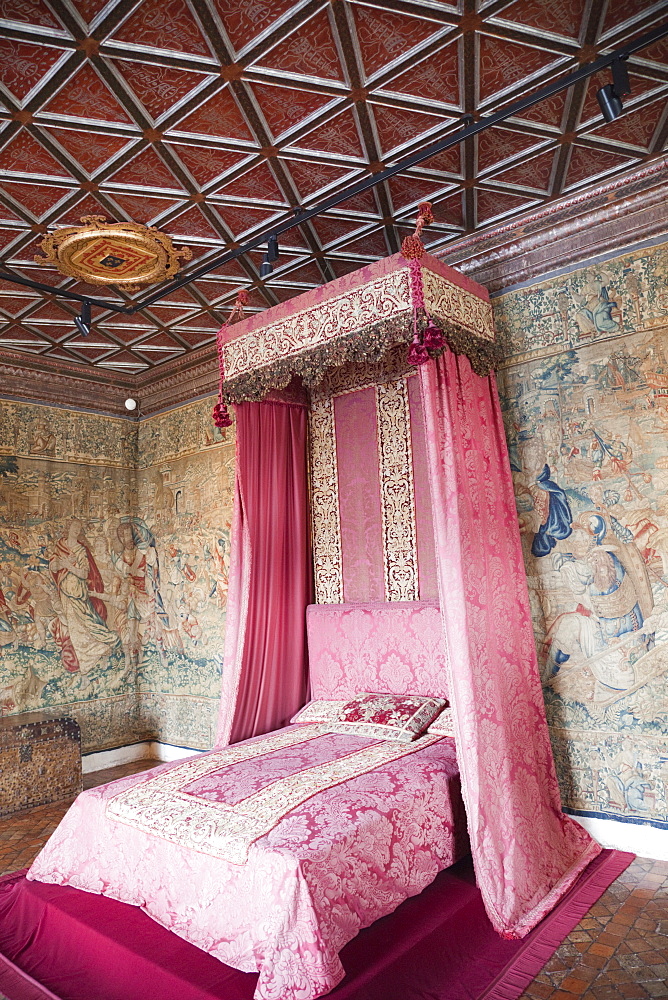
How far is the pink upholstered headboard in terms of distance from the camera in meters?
5.21

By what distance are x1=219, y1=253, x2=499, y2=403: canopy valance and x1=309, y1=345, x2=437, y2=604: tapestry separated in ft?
3.56

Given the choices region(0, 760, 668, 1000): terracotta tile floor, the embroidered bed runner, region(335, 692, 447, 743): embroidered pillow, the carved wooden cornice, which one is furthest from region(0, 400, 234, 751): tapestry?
region(0, 760, 668, 1000): terracotta tile floor

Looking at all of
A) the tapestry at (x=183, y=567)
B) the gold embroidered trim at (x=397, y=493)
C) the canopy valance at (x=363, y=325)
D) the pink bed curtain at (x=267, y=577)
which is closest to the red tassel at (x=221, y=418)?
the canopy valance at (x=363, y=325)

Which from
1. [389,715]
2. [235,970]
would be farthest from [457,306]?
[235,970]

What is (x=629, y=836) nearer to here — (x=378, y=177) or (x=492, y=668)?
(x=492, y=668)

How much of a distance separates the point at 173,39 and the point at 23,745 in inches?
231

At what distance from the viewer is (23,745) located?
20.6ft

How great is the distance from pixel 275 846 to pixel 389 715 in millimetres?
1823

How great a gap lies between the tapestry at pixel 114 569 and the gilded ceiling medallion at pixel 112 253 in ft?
7.40

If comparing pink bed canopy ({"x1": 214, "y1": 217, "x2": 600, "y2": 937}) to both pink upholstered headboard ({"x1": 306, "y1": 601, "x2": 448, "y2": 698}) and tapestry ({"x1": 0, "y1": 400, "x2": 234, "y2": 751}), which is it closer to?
pink upholstered headboard ({"x1": 306, "y1": 601, "x2": 448, "y2": 698})

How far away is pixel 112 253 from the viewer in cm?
521

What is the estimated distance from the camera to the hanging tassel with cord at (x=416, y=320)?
4070 mm

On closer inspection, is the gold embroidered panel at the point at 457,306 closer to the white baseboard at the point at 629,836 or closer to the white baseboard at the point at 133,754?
the white baseboard at the point at 629,836

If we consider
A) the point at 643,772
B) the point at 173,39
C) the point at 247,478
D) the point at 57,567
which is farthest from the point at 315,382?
the point at 57,567
